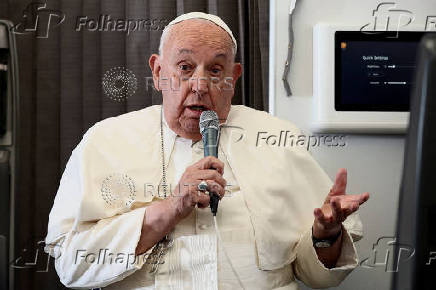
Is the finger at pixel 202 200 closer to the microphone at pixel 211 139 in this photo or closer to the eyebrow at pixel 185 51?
the microphone at pixel 211 139

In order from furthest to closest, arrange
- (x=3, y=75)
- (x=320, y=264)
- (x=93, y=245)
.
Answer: (x=320, y=264)
(x=93, y=245)
(x=3, y=75)

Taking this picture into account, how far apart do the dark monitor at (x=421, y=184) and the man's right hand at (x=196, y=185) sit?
903 millimetres

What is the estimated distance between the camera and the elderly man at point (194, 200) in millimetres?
1704

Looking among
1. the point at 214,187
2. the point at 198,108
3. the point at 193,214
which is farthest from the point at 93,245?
the point at 198,108

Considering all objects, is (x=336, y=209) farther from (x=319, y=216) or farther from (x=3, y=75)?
(x=3, y=75)

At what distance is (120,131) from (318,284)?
33.1 inches

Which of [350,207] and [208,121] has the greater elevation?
[208,121]

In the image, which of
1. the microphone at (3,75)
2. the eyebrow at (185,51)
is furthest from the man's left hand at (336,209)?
the microphone at (3,75)

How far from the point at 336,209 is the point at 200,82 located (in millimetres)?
613

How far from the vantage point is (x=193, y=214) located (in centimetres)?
180

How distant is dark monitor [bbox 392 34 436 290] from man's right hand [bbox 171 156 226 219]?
90 cm

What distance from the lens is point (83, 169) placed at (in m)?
1.83

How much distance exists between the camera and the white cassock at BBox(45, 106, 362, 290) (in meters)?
1.72

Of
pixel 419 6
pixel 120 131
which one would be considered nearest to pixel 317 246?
pixel 120 131
